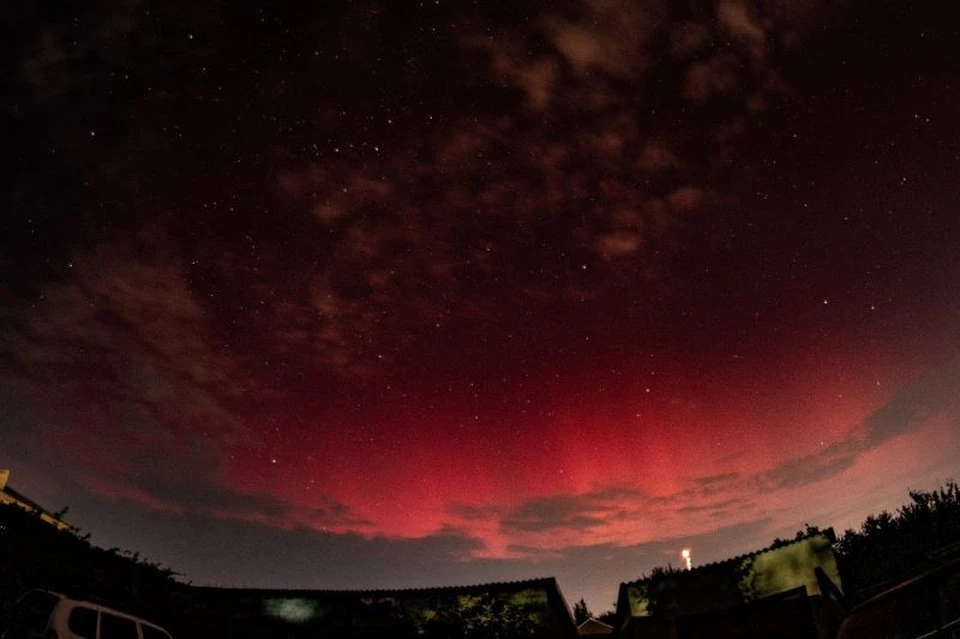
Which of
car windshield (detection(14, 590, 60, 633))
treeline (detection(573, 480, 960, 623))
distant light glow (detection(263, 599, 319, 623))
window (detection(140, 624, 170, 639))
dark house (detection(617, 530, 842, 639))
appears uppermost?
treeline (detection(573, 480, 960, 623))

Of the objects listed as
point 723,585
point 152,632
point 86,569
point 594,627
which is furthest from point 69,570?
point 594,627

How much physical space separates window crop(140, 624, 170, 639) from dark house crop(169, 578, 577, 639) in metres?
7.37

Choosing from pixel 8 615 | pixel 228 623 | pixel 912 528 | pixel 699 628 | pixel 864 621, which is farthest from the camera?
pixel 912 528

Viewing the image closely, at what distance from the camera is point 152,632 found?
34.2 ft

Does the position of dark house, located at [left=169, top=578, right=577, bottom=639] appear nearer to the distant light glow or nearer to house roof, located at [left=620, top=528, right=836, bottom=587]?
the distant light glow

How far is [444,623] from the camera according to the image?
699 inches

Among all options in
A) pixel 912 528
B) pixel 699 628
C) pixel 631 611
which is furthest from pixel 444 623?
pixel 912 528

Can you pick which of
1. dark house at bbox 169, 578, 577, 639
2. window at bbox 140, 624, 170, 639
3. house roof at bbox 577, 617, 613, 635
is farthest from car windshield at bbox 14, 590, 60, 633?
house roof at bbox 577, 617, 613, 635

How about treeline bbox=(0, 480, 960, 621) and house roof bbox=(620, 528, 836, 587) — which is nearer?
treeline bbox=(0, 480, 960, 621)

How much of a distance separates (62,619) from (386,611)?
12.1 meters

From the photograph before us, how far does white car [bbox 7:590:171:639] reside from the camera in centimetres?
778

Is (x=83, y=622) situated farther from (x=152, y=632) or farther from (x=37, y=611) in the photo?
(x=152, y=632)

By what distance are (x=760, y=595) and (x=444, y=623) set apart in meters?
11.6

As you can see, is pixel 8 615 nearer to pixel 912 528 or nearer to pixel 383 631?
pixel 383 631
